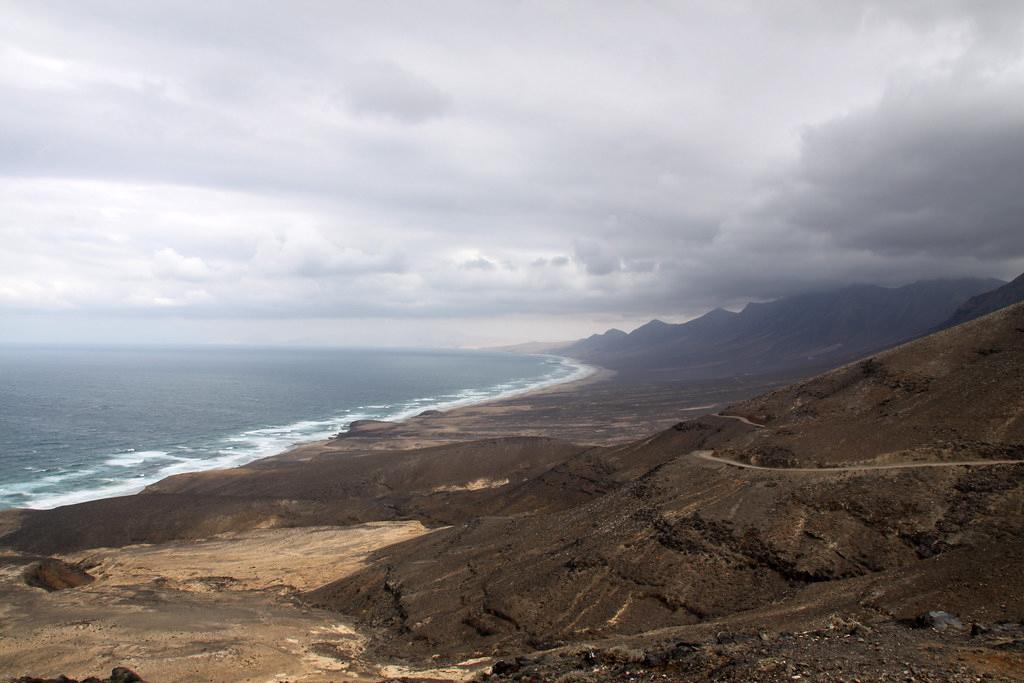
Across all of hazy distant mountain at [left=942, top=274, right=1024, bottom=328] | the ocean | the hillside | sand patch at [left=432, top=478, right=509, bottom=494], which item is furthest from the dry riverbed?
hazy distant mountain at [left=942, top=274, right=1024, bottom=328]

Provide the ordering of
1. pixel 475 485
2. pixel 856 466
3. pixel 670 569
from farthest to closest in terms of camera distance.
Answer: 1. pixel 475 485
2. pixel 856 466
3. pixel 670 569

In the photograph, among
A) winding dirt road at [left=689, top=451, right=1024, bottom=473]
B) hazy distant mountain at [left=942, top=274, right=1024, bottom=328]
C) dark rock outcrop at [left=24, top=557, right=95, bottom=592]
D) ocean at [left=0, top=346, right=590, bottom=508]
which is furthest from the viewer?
hazy distant mountain at [left=942, top=274, right=1024, bottom=328]

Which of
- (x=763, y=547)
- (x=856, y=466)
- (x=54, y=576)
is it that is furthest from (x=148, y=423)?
(x=856, y=466)

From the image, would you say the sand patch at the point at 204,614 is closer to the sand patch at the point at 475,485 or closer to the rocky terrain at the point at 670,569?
the rocky terrain at the point at 670,569

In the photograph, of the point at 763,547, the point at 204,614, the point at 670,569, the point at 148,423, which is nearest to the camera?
the point at 763,547

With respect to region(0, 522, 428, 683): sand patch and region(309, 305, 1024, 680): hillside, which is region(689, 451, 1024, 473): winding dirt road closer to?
region(309, 305, 1024, 680): hillside

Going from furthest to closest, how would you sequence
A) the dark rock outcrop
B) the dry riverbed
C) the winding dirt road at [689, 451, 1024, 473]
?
the dark rock outcrop
the winding dirt road at [689, 451, 1024, 473]
the dry riverbed

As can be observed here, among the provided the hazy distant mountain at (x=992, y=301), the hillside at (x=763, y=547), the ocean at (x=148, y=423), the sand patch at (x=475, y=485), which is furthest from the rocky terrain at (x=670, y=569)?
the hazy distant mountain at (x=992, y=301)

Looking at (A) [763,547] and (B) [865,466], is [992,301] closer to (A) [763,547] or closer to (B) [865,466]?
(B) [865,466]

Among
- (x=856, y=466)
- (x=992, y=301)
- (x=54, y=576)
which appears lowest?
(x=54, y=576)

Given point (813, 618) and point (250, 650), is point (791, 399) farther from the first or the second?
point (250, 650)
